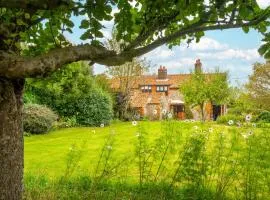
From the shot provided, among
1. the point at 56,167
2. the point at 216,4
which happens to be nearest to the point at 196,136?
the point at 216,4

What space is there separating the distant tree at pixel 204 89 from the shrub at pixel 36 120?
85.7ft

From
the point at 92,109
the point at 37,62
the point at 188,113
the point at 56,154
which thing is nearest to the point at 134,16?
the point at 37,62

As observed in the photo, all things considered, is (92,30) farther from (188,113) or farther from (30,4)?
(188,113)

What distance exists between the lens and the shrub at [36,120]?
2281 centimetres

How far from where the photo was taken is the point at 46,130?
23641mm

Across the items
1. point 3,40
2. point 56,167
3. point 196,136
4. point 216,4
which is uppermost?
point 216,4

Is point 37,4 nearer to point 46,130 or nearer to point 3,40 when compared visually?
point 3,40

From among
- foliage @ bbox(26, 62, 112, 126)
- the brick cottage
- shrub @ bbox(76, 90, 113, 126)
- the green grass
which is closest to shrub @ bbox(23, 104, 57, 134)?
foliage @ bbox(26, 62, 112, 126)

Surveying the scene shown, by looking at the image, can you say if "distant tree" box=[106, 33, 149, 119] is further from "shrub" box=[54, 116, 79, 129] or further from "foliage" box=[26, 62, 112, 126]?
"shrub" box=[54, 116, 79, 129]

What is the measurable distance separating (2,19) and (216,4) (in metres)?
2.24

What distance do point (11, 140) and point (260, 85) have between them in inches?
1768

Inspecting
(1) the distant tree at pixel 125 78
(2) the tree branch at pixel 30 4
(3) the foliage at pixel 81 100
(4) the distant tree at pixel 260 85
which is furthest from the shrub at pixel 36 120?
(4) the distant tree at pixel 260 85

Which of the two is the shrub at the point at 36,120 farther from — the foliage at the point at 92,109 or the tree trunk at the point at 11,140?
the tree trunk at the point at 11,140

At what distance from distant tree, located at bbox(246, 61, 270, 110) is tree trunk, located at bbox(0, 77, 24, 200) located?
42.9 meters
